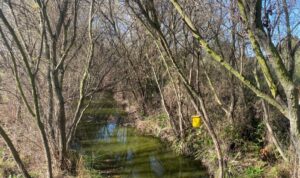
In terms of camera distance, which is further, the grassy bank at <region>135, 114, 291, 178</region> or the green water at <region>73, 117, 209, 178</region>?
the green water at <region>73, 117, 209, 178</region>

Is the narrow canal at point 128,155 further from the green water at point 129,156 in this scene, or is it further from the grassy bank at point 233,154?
the grassy bank at point 233,154

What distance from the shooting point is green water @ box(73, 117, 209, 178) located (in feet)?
40.5

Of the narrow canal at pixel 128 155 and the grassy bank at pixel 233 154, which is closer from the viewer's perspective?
the grassy bank at pixel 233 154

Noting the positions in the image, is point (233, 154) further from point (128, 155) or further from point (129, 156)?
point (128, 155)

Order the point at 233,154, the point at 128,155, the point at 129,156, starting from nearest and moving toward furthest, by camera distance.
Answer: the point at 233,154
the point at 129,156
the point at 128,155

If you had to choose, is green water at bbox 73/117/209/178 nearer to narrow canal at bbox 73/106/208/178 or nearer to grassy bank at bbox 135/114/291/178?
narrow canal at bbox 73/106/208/178

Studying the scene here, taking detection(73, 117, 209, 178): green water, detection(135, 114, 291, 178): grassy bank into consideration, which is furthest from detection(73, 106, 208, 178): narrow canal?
Result: detection(135, 114, 291, 178): grassy bank

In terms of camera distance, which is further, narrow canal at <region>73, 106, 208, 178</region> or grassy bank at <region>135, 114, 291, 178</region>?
narrow canal at <region>73, 106, 208, 178</region>

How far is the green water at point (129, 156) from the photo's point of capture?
12.4 m

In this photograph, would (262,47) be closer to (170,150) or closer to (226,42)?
(226,42)

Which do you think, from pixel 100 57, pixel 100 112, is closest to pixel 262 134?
pixel 100 57

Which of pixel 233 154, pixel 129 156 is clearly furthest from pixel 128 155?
pixel 233 154

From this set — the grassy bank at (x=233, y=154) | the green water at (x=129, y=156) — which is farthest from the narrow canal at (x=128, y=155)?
the grassy bank at (x=233, y=154)

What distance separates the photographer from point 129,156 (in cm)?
1476
